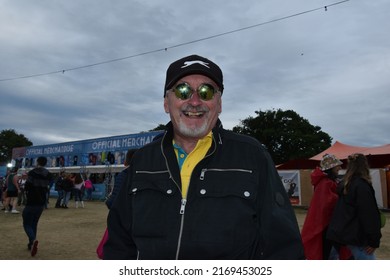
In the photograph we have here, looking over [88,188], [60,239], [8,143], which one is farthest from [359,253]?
[8,143]

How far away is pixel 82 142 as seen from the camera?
2428 centimetres

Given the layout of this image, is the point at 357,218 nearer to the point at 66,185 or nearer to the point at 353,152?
→ the point at 66,185

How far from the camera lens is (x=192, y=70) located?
79.0 inches

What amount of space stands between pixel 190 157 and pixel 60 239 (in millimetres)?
7424

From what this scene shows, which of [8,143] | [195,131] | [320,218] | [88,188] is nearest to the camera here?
[195,131]

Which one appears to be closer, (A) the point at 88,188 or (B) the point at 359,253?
(B) the point at 359,253

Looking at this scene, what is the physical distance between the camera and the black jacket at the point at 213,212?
1673 mm

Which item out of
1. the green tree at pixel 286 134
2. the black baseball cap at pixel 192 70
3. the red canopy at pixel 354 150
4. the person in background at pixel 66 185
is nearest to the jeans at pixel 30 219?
the black baseball cap at pixel 192 70

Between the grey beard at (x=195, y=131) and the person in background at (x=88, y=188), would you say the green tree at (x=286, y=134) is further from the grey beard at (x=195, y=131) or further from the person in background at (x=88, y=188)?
the grey beard at (x=195, y=131)

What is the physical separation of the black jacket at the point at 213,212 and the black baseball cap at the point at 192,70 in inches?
14.2

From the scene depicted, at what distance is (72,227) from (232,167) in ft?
31.4

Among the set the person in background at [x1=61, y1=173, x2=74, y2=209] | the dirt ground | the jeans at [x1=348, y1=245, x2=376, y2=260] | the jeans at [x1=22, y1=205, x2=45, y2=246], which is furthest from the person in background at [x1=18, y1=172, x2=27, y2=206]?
the jeans at [x1=348, y1=245, x2=376, y2=260]
